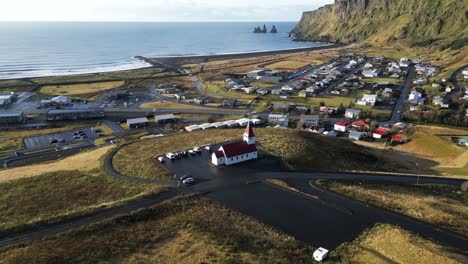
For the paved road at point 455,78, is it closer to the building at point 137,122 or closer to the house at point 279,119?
the house at point 279,119

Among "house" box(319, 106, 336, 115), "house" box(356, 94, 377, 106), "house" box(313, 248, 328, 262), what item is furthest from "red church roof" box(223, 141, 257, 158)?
"house" box(356, 94, 377, 106)

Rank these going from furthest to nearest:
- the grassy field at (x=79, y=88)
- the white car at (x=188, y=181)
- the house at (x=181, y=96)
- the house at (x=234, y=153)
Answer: the grassy field at (x=79, y=88) → the house at (x=181, y=96) → the house at (x=234, y=153) → the white car at (x=188, y=181)

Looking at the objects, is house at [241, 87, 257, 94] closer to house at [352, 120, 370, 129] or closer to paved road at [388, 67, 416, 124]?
house at [352, 120, 370, 129]

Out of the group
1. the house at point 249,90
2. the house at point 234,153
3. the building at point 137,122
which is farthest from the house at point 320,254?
the house at point 249,90

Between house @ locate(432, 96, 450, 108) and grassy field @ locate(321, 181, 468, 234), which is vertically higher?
house @ locate(432, 96, 450, 108)

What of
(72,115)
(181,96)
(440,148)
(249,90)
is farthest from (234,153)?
(249,90)

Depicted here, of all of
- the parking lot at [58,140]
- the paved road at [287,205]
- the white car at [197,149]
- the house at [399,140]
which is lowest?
the parking lot at [58,140]

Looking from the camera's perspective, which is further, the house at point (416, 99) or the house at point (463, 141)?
the house at point (416, 99)
